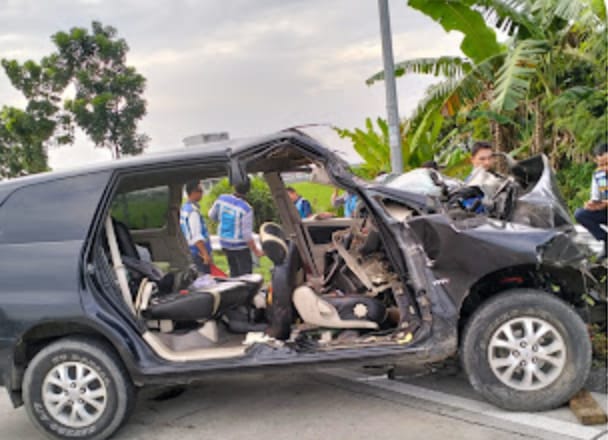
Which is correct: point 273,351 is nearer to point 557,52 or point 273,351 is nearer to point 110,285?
point 110,285

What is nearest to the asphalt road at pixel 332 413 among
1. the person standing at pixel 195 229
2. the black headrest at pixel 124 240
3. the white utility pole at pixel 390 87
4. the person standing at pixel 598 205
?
the black headrest at pixel 124 240

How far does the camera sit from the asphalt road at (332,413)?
404cm

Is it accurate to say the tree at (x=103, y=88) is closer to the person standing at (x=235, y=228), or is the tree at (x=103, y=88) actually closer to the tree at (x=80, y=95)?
the tree at (x=80, y=95)

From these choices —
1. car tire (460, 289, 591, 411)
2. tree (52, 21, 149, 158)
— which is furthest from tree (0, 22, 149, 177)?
car tire (460, 289, 591, 411)

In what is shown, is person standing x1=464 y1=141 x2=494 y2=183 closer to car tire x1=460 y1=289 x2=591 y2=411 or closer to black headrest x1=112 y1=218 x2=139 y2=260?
car tire x1=460 y1=289 x2=591 y2=411

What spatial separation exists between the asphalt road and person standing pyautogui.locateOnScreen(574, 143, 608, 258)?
2895 mm

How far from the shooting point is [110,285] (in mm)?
4504

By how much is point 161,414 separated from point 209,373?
85 cm

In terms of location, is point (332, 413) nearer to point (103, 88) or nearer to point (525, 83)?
point (525, 83)

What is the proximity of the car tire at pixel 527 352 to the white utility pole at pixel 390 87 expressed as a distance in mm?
4436

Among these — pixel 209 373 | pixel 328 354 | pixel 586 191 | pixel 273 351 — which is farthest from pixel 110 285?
pixel 586 191

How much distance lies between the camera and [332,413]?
454cm

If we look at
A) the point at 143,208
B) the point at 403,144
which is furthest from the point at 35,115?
the point at 143,208

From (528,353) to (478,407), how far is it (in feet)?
1.82
